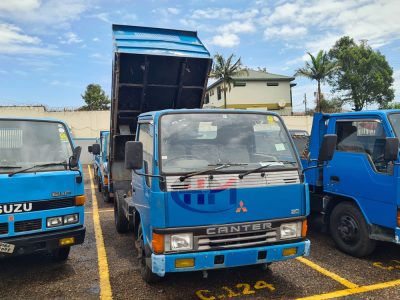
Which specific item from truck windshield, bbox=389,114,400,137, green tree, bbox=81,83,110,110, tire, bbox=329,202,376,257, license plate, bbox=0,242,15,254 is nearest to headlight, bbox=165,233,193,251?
license plate, bbox=0,242,15,254

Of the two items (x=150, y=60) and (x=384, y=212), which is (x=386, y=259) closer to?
(x=384, y=212)

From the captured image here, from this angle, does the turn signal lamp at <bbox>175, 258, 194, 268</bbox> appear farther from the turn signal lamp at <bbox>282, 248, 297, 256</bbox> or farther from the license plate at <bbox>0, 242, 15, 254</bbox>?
the license plate at <bbox>0, 242, 15, 254</bbox>

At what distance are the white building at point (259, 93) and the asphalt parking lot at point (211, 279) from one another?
3213 centimetres

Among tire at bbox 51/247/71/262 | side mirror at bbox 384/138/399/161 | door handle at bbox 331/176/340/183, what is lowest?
tire at bbox 51/247/71/262

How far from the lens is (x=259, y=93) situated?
3750cm

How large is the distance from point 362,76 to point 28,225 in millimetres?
38583

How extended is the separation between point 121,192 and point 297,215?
11.7ft

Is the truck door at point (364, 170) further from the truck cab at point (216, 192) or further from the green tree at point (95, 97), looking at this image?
the green tree at point (95, 97)

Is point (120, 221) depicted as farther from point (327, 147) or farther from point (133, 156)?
point (327, 147)

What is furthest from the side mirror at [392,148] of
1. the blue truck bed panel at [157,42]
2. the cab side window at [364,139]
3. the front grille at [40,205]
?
the front grille at [40,205]

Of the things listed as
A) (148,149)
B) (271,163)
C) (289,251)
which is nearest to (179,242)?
(148,149)

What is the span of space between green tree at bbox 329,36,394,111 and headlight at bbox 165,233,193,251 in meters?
35.8

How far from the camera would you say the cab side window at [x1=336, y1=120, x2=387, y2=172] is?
15.5ft

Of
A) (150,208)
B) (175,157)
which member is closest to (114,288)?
(150,208)
